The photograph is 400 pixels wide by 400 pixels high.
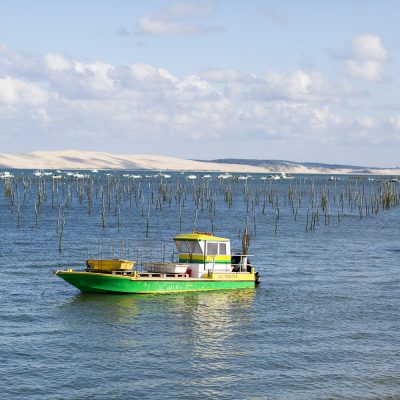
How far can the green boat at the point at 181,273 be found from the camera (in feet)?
144

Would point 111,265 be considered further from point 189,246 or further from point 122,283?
point 189,246

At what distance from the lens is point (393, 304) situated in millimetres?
43062

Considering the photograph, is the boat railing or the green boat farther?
the boat railing

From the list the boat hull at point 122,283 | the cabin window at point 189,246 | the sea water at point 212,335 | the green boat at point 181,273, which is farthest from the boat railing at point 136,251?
the boat hull at point 122,283

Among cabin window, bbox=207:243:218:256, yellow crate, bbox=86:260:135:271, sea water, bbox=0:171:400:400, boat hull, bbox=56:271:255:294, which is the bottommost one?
sea water, bbox=0:171:400:400

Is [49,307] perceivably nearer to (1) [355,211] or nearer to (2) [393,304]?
(2) [393,304]

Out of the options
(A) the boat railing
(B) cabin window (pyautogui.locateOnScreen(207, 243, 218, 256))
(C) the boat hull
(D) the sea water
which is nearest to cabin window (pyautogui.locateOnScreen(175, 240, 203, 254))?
(B) cabin window (pyautogui.locateOnScreen(207, 243, 218, 256))

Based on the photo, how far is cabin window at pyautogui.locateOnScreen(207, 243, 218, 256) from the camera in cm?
4747

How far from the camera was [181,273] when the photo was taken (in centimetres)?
4616

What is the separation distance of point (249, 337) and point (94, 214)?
252ft

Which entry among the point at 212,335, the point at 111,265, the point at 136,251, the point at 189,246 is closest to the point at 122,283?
the point at 111,265

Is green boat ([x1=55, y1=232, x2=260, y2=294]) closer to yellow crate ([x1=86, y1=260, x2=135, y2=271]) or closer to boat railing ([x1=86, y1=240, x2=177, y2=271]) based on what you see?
yellow crate ([x1=86, y1=260, x2=135, y2=271])

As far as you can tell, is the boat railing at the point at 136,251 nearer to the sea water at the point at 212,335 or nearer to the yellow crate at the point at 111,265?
the sea water at the point at 212,335

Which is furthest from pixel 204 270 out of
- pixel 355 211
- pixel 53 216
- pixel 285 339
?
pixel 355 211
